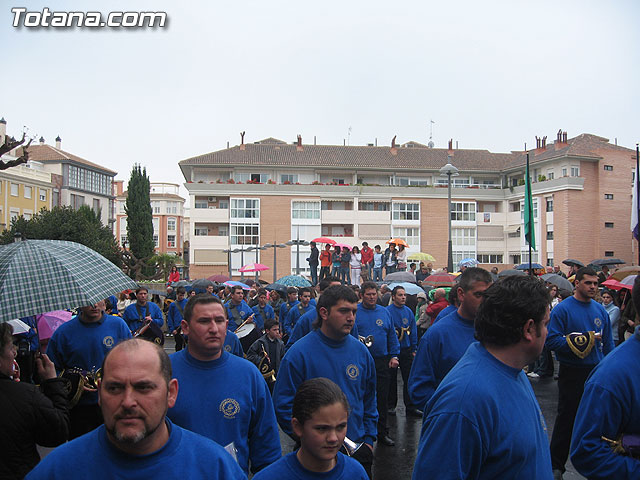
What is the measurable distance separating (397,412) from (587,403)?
6852mm

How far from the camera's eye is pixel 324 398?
292 cm

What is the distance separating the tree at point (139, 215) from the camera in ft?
184

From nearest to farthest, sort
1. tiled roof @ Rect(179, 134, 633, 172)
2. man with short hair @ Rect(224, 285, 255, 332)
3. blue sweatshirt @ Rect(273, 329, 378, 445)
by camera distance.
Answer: blue sweatshirt @ Rect(273, 329, 378, 445), man with short hair @ Rect(224, 285, 255, 332), tiled roof @ Rect(179, 134, 633, 172)

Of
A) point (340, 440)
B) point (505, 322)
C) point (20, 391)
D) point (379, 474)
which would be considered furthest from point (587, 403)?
point (379, 474)

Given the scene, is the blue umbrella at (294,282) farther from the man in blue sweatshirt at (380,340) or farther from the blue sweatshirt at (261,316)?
the man in blue sweatshirt at (380,340)

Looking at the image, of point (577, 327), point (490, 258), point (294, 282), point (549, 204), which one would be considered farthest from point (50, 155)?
point (577, 327)

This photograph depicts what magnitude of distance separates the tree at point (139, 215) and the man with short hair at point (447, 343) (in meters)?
53.7

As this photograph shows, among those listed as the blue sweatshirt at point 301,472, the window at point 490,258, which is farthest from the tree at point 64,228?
the blue sweatshirt at point 301,472

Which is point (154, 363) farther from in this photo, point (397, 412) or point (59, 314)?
point (397, 412)

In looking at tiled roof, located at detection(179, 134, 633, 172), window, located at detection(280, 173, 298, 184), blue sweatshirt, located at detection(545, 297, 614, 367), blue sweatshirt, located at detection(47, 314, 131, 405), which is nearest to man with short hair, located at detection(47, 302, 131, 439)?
blue sweatshirt, located at detection(47, 314, 131, 405)

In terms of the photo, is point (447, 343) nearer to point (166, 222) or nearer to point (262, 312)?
point (262, 312)

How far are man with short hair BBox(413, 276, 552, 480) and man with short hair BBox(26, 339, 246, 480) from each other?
0.84m

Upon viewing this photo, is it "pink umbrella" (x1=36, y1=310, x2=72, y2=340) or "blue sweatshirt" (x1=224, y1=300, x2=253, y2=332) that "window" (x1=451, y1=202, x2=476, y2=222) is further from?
"pink umbrella" (x1=36, y1=310, x2=72, y2=340)

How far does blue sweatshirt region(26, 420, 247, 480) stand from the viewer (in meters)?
2.00
